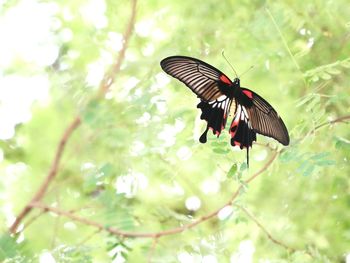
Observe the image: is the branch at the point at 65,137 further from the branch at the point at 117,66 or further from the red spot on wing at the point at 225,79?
the red spot on wing at the point at 225,79

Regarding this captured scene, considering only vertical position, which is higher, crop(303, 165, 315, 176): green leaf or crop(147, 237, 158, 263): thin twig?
crop(303, 165, 315, 176): green leaf

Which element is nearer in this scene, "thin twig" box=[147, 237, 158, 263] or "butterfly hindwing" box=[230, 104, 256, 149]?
"butterfly hindwing" box=[230, 104, 256, 149]

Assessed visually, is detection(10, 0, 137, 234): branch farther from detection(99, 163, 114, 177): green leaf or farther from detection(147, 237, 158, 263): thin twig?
detection(147, 237, 158, 263): thin twig

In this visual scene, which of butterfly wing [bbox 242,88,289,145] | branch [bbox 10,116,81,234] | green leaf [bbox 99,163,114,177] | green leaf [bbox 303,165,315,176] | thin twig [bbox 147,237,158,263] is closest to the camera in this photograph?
butterfly wing [bbox 242,88,289,145]

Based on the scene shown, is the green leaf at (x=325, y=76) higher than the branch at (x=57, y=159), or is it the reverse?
the green leaf at (x=325, y=76)

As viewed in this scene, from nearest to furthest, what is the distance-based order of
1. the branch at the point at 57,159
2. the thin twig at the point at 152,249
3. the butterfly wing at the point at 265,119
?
the butterfly wing at the point at 265,119, the thin twig at the point at 152,249, the branch at the point at 57,159

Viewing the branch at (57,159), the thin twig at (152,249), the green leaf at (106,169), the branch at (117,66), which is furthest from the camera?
the branch at (57,159)

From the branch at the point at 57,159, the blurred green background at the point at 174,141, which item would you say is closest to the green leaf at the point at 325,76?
the blurred green background at the point at 174,141

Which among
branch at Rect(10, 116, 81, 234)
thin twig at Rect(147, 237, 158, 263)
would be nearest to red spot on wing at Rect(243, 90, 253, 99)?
thin twig at Rect(147, 237, 158, 263)
